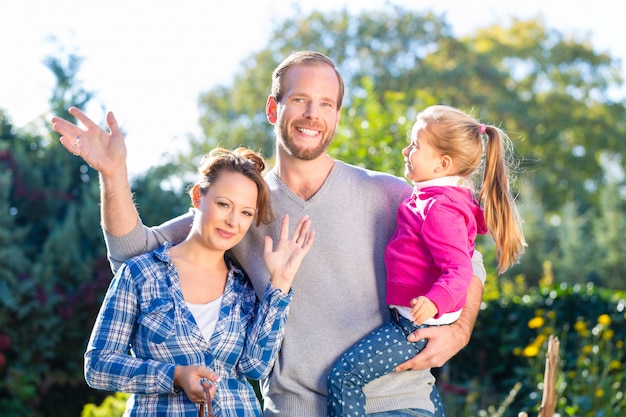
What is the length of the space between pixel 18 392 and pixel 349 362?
5.70 metres

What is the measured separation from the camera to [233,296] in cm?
313

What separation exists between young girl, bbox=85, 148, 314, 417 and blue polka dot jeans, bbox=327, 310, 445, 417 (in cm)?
26

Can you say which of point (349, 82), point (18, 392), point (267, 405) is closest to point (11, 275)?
point (18, 392)

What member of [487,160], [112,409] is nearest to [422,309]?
[487,160]

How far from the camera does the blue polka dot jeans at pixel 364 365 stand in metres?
3.06

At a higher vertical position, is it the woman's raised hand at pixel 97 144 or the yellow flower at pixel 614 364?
the woman's raised hand at pixel 97 144

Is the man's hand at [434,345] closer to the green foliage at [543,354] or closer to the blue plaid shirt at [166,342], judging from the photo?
the blue plaid shirt at [166,342]

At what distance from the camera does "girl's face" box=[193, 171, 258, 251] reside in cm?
305

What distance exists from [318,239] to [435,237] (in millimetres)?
Result: 485

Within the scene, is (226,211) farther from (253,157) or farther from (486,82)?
(486,82)

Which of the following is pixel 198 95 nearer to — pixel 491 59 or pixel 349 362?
pixel 491 59

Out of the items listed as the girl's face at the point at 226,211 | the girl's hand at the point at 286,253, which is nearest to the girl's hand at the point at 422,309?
the girl's hand at the point at 286,253

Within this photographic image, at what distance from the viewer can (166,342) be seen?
291 centimetres

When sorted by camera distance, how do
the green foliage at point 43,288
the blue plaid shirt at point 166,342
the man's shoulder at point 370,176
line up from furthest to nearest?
the green foliage at point 43,288 → the man's shoulder at point 370,176 → the blue plaid shirt at point 166,342
